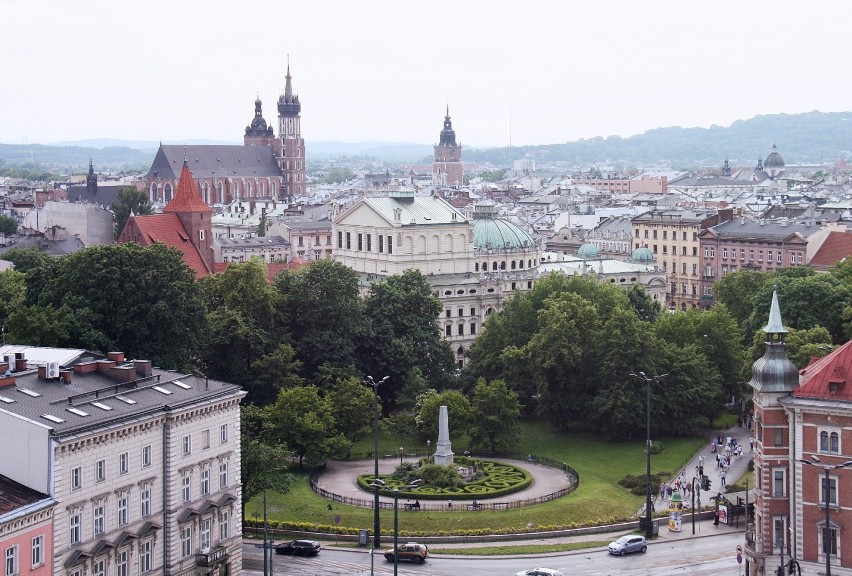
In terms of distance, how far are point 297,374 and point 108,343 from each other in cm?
1890

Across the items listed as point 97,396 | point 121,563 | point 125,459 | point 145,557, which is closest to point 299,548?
point 145,557

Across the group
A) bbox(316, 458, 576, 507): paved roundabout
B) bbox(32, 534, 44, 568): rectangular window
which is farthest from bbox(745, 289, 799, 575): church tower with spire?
bbox(32, 534, 44, 568): rectangular window

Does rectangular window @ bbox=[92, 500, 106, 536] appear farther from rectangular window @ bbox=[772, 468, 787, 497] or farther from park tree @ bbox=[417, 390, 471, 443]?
park tree @ bbox=[417, 390, 471, 443]

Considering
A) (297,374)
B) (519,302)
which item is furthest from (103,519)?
(519,302)

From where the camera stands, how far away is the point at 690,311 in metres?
119

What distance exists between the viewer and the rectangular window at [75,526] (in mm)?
60156

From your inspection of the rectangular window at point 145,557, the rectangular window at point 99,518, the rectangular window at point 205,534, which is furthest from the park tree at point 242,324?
the rectangular window at point 99,518

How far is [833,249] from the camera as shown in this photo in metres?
162

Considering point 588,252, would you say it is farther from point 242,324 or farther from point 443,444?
point 443,444

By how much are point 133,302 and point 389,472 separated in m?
19.0

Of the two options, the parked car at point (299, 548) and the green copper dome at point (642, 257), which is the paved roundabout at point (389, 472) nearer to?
the parked car at point (299, 548)

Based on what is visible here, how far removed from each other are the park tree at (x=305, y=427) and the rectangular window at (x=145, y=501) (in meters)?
27.3

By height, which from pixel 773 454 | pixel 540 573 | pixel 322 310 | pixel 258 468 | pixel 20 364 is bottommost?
pixel 540 573

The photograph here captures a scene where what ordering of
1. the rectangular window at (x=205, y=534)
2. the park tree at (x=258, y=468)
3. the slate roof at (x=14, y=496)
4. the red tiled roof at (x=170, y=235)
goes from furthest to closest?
the red tiled roof at (x=170, y=235) < the park tree at (x=258, y=468) < the rectangular window at (x=205, y=534) < the slate roof at (x=14, y=496)
